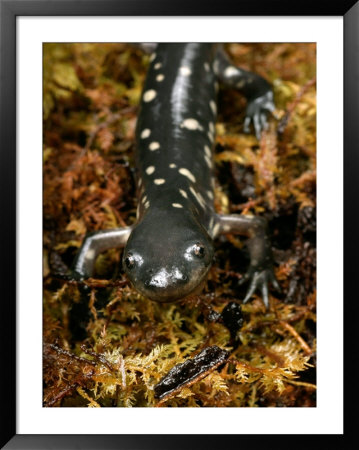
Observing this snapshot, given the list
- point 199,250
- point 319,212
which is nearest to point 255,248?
point 319,212

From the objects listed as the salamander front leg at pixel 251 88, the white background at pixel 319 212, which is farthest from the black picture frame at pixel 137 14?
the salamander front leg at pixel 251 88

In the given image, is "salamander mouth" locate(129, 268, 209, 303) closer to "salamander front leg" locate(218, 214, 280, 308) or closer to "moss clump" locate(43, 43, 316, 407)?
"moss clump" locate(43, 43, 316, 407)

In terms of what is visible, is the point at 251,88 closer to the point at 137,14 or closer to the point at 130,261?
the point at 137,14

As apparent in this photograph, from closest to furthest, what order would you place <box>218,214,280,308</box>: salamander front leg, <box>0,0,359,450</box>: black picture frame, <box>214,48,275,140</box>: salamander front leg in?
<box>0,0,359,450</box>: black picture frame < <box>218,214,280,308</box>: salamander front leg < <box>214,48,275,140</box>: salamander front leg

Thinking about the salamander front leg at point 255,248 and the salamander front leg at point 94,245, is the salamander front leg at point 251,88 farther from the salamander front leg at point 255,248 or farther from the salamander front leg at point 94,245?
the salamander front leg at point 94,245

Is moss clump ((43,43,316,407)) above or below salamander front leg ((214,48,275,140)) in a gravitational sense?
below

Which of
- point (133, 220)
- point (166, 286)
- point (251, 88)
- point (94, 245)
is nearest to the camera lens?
point (166, 286)

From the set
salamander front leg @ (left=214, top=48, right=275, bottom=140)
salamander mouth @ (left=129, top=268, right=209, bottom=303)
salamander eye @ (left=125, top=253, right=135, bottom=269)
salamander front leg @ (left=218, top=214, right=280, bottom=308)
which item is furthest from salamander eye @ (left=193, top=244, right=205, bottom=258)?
salamander front leg @ (left=214, top=48, right=275, bottom=140)
